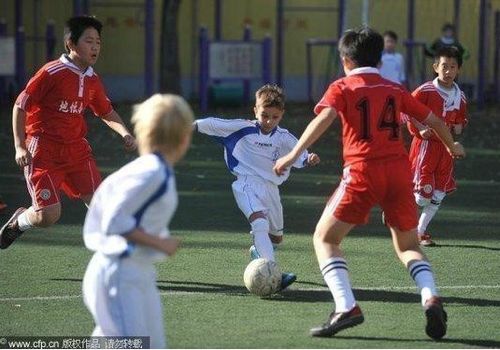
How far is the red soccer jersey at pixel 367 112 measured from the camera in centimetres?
783

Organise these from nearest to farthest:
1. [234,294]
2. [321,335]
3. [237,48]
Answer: [321,335] < [234,294] < [237,48]

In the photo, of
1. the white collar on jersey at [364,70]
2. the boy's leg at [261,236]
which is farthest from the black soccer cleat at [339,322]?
the boy's leg at [261,236]

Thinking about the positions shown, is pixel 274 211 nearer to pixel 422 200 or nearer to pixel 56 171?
pixel 56 171

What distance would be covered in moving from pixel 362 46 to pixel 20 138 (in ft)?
9.34

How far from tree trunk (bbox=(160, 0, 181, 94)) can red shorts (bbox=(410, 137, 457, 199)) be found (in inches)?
604

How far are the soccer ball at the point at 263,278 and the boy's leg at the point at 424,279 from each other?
1.09 metres

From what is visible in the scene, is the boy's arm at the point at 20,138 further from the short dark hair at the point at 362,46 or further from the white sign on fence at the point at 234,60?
the white sign on fence at the point at 234,60

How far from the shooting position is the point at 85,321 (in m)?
8.12

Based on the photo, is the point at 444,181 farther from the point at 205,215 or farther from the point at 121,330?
the point at 121,330

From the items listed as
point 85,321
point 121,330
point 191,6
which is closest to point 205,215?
point 85,321

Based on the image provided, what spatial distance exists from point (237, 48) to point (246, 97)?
1.39m

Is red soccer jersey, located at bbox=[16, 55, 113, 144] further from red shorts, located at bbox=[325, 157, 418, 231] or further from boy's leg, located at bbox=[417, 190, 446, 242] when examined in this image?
boy's leg, located at bbox=[417, 190, 446, 242]

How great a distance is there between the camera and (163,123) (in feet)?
18.7

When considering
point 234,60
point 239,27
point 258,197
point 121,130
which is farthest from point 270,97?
point 239,27
